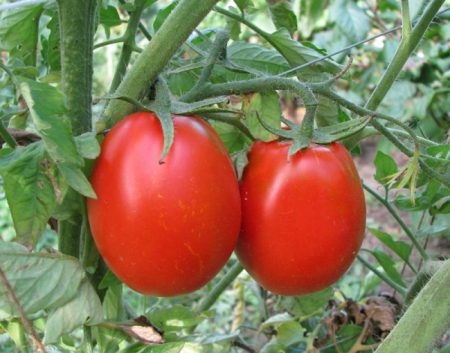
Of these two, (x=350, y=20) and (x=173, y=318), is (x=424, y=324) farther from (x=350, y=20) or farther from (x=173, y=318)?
(x=350, y=20)

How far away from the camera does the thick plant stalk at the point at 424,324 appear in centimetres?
67

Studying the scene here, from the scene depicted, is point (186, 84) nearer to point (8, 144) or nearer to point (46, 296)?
point (8, 144)

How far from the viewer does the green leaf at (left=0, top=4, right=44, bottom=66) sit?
32.3 inches

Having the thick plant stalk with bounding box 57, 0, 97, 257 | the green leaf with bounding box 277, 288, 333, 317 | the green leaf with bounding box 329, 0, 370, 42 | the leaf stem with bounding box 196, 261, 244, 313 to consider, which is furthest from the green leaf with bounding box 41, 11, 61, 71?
the green leaf with bounding box 329, 0, 370, 42

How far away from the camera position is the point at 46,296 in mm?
631

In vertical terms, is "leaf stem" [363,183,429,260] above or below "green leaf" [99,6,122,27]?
below

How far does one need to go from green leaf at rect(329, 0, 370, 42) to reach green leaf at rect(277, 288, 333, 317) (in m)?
0.69

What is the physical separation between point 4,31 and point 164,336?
1.42 ft

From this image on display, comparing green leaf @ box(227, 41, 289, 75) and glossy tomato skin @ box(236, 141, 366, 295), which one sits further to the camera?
green leaf @ box(227, 41, 289, 75)

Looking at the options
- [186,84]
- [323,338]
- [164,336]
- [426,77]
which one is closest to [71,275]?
[164,336]

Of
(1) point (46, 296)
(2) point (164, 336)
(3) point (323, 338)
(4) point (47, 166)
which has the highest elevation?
(4) point (47, 166)

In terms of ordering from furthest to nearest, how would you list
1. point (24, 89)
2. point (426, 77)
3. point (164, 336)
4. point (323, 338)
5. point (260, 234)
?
point (426, 77) < point (323, 338) < point (164, 336) < point (260, 234) < point (24, 89)

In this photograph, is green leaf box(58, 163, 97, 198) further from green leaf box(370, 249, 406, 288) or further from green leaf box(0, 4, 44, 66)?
green leaf box(370, 249, 406, 288)

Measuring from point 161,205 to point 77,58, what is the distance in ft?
0.62
